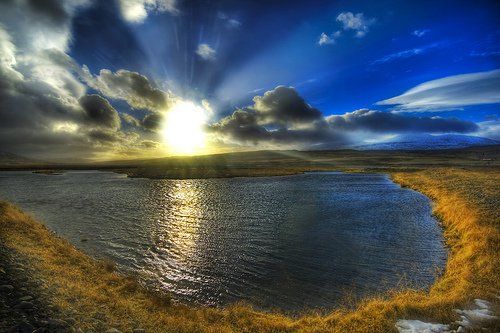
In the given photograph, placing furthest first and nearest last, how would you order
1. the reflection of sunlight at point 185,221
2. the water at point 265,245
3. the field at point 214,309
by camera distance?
→ the reflection of sunlight at point 185,221 < the water at point 265,245 < the field at point 214,309

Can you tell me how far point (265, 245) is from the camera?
26.0m

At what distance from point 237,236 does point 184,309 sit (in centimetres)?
1445

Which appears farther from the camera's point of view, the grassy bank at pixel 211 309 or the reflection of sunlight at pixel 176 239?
→ the reflection of sunlight at pixel 176 239

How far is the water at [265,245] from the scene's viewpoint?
18.0 m

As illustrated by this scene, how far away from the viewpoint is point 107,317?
11.7 meters

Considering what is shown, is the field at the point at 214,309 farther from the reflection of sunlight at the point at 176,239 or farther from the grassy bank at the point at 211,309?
the reflection of sunlight at the point at 176,239

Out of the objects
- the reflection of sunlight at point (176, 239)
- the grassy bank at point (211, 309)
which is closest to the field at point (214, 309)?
the grassy bank at point (211, 309)

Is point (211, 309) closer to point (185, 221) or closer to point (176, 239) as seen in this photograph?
point (176, 239)

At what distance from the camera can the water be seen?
707 inches

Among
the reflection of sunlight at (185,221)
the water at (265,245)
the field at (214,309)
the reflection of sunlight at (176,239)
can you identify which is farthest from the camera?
the reflection of sunlight at (185,221)

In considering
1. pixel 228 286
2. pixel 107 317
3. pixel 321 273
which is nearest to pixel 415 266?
pixel 321 273

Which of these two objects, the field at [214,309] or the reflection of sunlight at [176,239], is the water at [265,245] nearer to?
the reflection of sunlight at [176,239]

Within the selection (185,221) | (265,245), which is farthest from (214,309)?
(185,221)

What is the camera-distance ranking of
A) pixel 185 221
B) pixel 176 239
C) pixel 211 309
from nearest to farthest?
pixel 211 309, pixel 176 239, pixel 185 221
